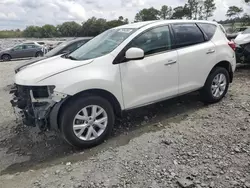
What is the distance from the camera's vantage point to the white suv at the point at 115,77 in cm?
347

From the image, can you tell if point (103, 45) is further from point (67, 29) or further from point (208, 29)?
point (67, 29)

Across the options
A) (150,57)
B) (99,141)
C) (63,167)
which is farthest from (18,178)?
(150,57)

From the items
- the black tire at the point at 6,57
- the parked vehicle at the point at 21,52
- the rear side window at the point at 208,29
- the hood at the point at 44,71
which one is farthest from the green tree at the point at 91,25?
the hood at the point at 44,71

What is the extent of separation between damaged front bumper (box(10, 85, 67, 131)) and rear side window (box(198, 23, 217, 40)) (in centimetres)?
298

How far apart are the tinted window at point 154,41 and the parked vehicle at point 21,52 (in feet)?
60.8

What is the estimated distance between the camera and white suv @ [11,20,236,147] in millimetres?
3475

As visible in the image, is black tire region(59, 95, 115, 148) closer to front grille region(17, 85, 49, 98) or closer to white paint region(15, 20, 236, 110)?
white paint region(15, 20, 236, 110)

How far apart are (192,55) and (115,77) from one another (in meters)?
1.60

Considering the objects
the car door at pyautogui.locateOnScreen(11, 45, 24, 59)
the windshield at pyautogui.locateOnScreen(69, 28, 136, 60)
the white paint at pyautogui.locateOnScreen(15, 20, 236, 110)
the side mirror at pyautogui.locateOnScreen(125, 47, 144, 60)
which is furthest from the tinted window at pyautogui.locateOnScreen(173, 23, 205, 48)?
the car door at pyautogui.locateOnScreen(11, 45, 24, 59)

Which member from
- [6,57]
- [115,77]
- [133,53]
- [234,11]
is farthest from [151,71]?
[234,11]

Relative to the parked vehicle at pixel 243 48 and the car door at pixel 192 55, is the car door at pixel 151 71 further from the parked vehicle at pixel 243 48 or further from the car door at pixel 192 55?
the parked vehicle at pixel 243 48

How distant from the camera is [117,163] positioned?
3264 millimetres

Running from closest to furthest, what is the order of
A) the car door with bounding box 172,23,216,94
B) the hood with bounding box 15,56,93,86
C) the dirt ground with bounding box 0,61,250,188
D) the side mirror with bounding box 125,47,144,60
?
the dirt ground with bounding box 0,61,250,188 → the hood with bounding box 15,56,93,86 → the side mirror with bounding box 125,47,144,60 → the car door with bounding box 172,23,216,94

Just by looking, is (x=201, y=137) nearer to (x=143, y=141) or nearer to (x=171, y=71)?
(x=143, y=141)
